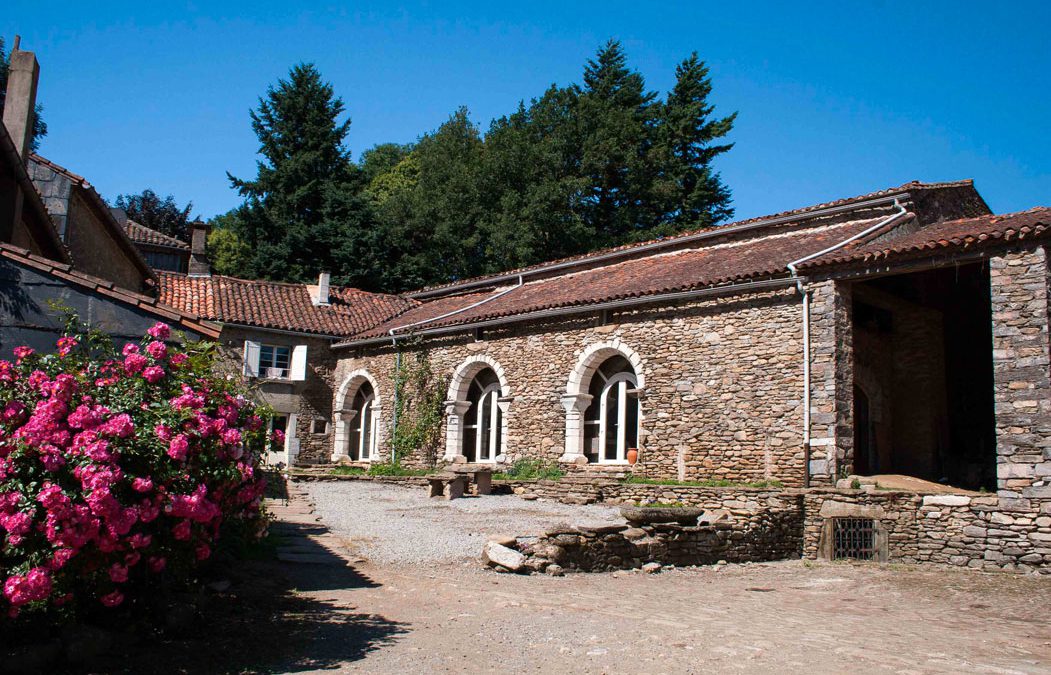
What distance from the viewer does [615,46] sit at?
1561 inches

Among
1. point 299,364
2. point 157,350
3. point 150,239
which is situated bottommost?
point 157,350

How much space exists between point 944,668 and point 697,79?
113ft

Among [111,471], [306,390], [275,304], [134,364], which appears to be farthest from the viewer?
[275,304]

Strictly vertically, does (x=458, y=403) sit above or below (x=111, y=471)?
above

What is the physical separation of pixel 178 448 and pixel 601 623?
3801 millimetres

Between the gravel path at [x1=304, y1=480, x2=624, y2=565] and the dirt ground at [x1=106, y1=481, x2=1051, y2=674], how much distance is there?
0.55m

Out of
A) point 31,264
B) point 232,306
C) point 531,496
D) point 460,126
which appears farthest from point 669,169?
point 31,264

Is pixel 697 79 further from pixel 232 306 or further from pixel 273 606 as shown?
pixel 273 606

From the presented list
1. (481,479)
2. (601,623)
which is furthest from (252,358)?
(601,623)

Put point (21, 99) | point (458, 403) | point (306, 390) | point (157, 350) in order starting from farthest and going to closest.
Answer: point (306, 390), point (458, 403), point (21, 99), point (157, 350)

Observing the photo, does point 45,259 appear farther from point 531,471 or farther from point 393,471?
point 393,471

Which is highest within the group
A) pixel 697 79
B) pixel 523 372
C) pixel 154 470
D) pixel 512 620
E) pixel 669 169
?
pixel 697 79

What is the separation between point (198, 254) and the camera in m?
27.1

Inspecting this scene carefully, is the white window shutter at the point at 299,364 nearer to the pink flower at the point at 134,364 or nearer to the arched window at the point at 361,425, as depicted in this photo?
the arched window at the point at 361,425
